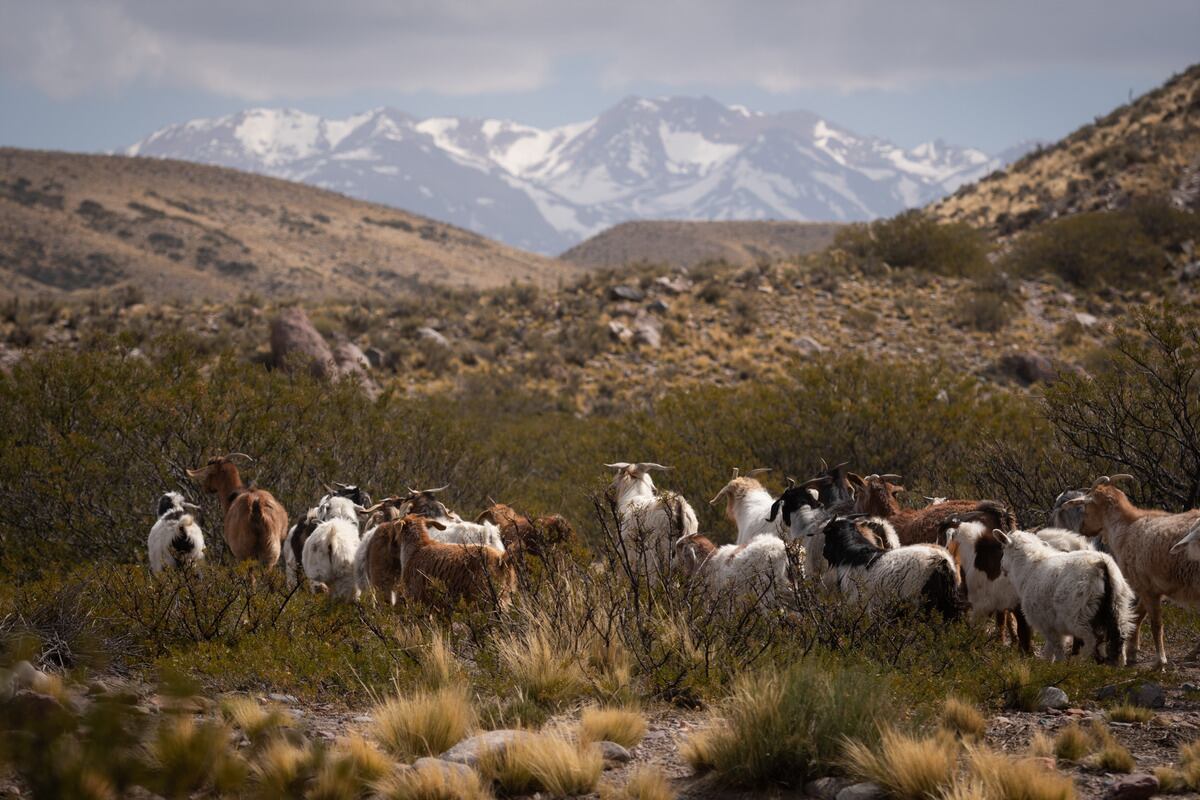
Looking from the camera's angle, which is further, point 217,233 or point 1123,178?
point 217,233

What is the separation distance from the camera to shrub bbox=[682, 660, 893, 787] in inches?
205

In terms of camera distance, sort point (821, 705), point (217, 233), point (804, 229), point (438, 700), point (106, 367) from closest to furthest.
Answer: point (821, 705) → point (438, 700) → point (106, 367) → point (217, 233) → point (804, 229)

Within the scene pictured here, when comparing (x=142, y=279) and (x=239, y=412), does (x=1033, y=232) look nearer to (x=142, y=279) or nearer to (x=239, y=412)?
(x=239, y=412)

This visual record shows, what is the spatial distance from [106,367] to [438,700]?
1336 centimetres

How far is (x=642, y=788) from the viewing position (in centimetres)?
489

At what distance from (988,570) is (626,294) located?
98.6 ft

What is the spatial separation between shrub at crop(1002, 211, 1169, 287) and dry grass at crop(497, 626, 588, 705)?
118ft

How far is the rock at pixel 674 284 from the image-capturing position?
125 feet

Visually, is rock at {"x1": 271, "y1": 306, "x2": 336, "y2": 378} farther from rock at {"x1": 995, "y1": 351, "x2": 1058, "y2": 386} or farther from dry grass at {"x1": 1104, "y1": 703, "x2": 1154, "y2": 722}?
Result: dry grass at {"x1": 1104, "y1": 703, "x2": 1154, "y2": 722}

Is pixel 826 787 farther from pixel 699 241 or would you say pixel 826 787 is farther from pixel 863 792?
pixel 699 241

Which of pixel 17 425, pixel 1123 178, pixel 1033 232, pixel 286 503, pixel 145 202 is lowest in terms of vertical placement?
pixel 286 503

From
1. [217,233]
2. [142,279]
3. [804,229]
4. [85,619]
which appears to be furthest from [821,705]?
[804,229]

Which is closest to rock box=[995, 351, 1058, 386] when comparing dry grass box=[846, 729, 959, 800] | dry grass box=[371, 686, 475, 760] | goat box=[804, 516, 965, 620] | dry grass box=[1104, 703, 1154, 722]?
goat box=[804, 516, 965, 620]

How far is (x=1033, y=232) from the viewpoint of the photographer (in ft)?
138
